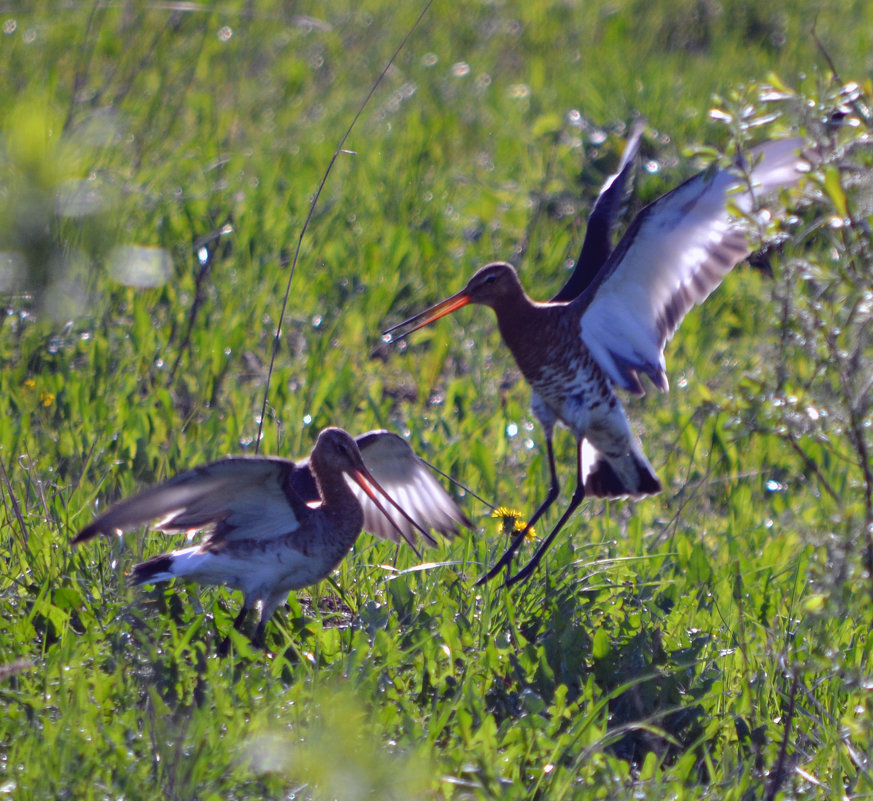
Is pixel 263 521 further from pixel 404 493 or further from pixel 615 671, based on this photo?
pixel 615 671

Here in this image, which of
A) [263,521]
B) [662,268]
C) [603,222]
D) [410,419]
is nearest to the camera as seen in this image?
[263,521]

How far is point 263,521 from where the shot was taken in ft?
13.6

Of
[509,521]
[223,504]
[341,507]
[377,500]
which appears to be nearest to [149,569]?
[223,504]

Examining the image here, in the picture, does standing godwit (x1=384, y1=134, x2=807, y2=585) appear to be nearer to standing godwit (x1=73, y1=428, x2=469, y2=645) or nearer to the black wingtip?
standing godwit (x1=73, y1=428, x2=469, y2=645)

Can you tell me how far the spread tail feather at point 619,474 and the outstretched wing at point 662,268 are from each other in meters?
0.38

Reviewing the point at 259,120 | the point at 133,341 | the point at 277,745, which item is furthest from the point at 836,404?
the point at 259,120

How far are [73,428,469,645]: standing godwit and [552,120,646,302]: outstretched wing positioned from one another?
1522mm

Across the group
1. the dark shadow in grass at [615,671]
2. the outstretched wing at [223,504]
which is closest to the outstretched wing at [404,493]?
the outstretched wing at [223,504]

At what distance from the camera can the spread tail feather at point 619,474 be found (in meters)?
5.09

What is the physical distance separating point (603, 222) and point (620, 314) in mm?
546

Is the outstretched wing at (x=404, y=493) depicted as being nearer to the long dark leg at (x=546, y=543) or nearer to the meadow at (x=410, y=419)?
the meadow at (x=410, y=419)

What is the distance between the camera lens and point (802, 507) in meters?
5.52

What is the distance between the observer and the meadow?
10.0 feet

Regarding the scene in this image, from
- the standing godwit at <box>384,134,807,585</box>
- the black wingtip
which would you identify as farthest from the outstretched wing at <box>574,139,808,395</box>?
the black wingtip
